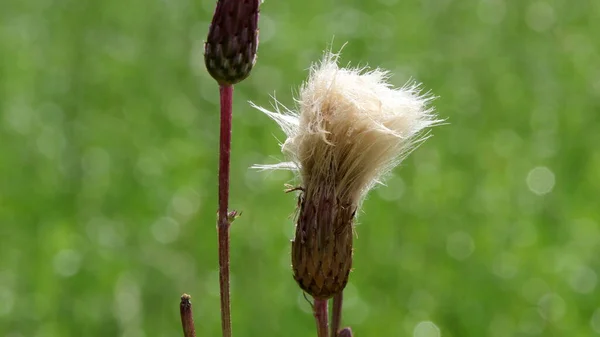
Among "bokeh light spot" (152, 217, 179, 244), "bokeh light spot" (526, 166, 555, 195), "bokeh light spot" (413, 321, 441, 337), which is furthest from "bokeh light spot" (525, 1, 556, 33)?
"bokeh light spot" (413, 321, 441, 337)

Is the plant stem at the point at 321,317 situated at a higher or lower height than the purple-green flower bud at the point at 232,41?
lower

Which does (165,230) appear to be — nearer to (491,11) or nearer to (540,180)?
(540,180)

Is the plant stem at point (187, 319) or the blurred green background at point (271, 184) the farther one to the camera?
the blurred green background at point (271, 184)

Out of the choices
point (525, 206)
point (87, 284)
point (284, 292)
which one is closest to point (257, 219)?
point (284, 292)

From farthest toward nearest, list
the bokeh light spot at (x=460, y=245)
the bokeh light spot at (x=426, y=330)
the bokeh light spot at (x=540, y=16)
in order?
the bokeh light spot at (x=540, y=16), the bokeh light spot at (x=460, y=245), the bokeh light spot at (x=426, y=330)

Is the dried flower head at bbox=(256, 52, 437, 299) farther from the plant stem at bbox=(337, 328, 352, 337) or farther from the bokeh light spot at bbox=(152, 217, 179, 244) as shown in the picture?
the bokeh light spot at bbox=(152, 217, 179, 244)

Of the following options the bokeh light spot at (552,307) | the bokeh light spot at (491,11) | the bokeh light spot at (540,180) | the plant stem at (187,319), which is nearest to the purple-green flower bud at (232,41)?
the plant stem at (187,319)

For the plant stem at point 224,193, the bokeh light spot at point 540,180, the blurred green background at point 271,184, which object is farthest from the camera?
the bokeh light spot at point 540,180

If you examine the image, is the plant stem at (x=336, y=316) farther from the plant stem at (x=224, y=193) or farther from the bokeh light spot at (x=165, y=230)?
the bokeh light spot at (x=165, y=230)

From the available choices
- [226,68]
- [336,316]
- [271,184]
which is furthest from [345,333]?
[271,184]
